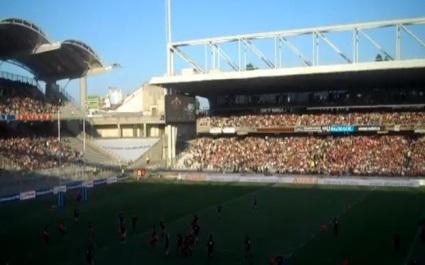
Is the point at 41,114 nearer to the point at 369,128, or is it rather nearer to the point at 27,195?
the point at 27,195

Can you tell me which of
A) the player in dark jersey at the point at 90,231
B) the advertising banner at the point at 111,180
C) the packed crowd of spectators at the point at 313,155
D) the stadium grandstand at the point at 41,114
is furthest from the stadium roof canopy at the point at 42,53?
the player in dark jersey at the point at 90,231

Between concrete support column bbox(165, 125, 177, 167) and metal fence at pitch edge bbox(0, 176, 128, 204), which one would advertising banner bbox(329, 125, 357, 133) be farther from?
metal fence at pitch edge bbox(0, 176, 128, 204)

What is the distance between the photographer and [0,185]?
149 ft

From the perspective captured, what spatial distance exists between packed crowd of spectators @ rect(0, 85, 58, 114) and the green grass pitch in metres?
16.5

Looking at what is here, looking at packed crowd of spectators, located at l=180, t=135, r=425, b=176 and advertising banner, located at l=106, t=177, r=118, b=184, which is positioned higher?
packed crowd of spectators, located at l=180, t=135, r=425, b=176

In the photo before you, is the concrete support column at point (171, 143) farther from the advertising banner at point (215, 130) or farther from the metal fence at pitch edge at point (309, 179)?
the metal fence at pitch edge at point (309, 179)

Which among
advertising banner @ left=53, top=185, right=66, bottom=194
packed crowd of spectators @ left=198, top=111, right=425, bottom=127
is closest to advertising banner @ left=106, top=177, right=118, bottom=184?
advertising banner @ left=53, top=185, right=66, bottom=194

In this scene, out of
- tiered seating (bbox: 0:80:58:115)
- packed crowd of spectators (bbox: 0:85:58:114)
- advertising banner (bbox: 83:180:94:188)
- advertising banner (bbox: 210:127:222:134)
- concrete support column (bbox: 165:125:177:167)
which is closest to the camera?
advertising banner (bbox: 83:180:94:188)

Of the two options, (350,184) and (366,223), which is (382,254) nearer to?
(366,223)

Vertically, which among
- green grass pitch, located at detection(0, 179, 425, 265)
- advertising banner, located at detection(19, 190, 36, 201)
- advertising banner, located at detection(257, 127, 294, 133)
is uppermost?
advertising banner, located at detection(257, 127, 294, 133)

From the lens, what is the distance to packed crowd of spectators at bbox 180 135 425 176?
184ft

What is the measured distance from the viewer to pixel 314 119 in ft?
214

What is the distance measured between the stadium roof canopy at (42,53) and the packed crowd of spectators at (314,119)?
1615 centimetres

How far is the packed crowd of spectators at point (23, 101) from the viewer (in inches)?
2297
